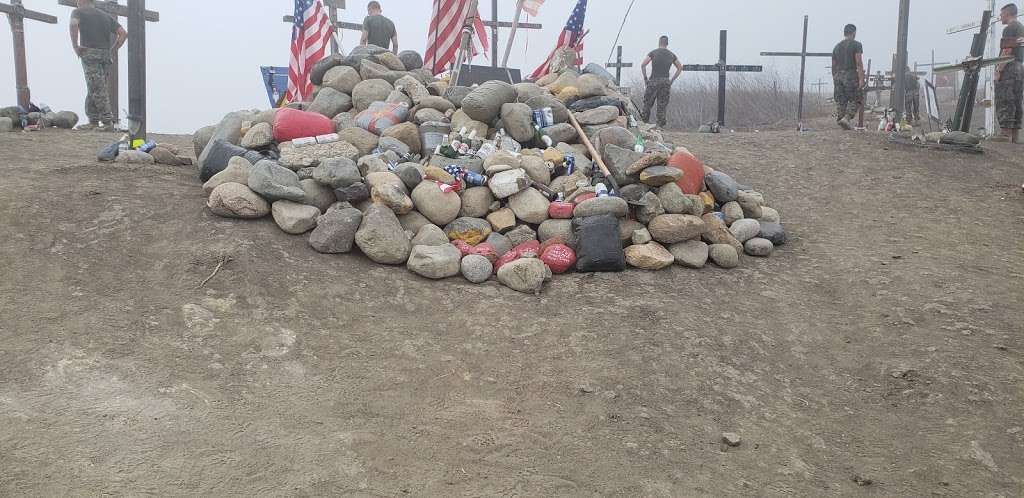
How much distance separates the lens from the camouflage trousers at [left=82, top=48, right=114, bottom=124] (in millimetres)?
9203

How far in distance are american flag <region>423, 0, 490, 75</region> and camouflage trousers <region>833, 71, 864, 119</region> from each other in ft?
19.9

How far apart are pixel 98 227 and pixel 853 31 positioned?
10.3 m

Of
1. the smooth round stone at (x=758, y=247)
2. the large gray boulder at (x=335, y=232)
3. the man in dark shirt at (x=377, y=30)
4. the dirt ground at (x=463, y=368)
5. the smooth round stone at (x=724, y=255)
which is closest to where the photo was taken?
the dirt ground at (x=463, y=368)

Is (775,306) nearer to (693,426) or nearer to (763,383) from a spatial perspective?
(763,383)

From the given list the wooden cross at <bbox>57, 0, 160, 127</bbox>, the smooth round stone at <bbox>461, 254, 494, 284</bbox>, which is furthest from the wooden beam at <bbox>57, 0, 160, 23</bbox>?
the smooth round stone at <bbox>461, 254, 494, 284</bbox>

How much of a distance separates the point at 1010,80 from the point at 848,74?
6.76 feet

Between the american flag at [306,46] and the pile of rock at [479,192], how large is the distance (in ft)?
7.46

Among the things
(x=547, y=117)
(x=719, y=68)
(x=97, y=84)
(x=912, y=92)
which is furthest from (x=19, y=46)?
(x=912, y=92)

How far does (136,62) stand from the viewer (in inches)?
245

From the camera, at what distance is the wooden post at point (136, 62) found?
612 cm

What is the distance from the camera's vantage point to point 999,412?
3262mm

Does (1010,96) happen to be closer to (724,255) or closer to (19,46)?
(724,255)

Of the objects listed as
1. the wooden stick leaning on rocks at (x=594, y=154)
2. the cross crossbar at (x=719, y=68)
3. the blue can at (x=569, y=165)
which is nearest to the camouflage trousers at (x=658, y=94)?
the cross crossbar at (x=719, y=68)

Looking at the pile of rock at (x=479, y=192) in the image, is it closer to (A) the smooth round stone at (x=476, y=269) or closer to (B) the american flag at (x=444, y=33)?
(A) the smooth round stone at (x=476, y=269)
